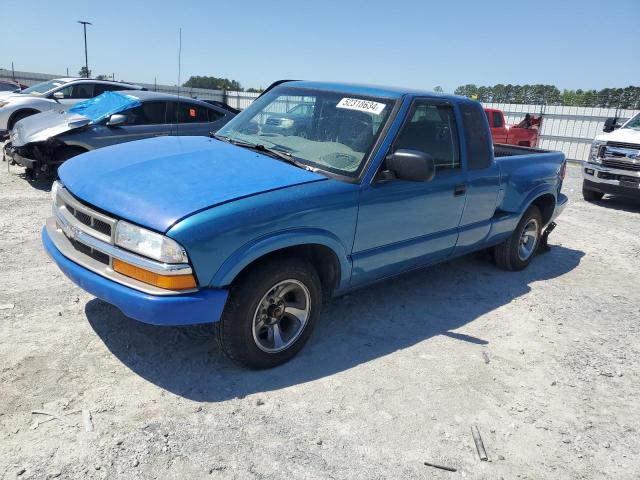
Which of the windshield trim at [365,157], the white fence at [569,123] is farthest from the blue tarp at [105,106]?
the white fence at [569,123]

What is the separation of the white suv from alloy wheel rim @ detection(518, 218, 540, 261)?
32.2 ft

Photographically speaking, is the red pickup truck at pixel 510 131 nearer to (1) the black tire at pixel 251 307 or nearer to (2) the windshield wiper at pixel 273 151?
(2) the windshield wiper at pixel 273 151

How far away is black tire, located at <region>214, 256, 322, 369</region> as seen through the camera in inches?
116

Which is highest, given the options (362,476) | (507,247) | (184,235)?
(184,235)

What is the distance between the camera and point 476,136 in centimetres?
450

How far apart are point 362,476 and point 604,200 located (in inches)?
427

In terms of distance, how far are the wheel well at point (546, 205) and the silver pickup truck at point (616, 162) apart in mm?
4558

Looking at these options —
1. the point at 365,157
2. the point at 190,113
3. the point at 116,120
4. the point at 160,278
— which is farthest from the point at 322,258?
the point at 190,113

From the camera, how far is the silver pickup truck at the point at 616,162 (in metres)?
9.23

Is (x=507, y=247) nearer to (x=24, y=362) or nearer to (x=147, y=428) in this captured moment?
(x=147, y=428)

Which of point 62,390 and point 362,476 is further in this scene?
point 62,390

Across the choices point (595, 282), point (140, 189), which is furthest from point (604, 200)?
point (140, 189)

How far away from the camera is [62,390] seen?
287 cm

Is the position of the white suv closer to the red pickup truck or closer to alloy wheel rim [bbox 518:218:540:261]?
alloy wheel rim [bbox 518:218:540:261]
